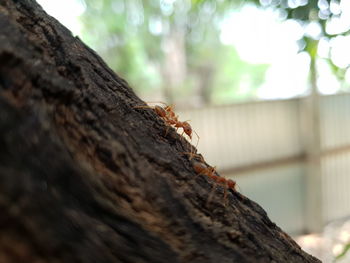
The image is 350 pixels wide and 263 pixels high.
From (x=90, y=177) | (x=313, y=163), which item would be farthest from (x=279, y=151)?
(x=90, y=177)

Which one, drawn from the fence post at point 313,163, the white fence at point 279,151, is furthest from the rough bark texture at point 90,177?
the fence post at point 313,163

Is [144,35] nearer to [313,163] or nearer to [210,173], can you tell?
[313,163]

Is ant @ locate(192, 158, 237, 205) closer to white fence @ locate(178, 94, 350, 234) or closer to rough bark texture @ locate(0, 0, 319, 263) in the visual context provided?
rough bark texture @ locate(0, 0, 319, 263)

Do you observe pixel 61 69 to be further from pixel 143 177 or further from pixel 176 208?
pixel 176 208

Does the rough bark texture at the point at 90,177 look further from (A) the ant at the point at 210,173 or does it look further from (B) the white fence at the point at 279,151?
(B) the white fence at the point at 279,151

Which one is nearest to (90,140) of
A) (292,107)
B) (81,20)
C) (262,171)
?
(262,171)

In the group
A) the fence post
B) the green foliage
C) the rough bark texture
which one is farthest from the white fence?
the rough bark texture
